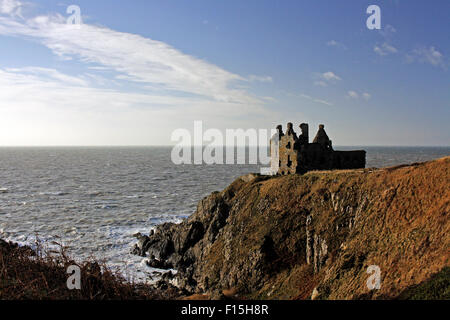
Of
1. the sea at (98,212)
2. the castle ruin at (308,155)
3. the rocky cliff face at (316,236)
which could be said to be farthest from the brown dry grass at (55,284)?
the castle ruin at (308,155)

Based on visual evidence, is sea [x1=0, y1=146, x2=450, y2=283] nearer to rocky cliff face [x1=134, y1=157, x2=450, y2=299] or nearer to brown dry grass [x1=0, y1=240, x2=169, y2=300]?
rocky cliff face [x1=134, y1=157, x2=450, y2=299]

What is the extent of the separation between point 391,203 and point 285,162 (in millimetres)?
26881

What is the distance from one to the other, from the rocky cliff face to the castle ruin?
6.10 m

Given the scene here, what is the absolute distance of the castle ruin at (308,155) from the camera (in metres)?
51.8

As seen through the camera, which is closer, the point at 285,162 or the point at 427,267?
the point at 427,267

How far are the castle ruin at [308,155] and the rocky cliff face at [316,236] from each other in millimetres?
6095

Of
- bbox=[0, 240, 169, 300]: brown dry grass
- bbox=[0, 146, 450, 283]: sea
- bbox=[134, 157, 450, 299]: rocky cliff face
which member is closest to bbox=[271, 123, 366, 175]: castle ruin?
bbox=[134, 157, 450, 299]: rocky cliff face

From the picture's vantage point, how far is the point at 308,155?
5231cm

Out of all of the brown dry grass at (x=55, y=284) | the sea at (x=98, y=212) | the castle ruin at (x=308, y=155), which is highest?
the castle ruin at (x=308, y=155)

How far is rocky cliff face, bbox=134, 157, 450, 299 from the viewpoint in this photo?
71.9 feet

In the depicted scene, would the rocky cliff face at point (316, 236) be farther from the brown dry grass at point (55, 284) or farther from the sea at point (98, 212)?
the brown dry grass at point (55, 284)

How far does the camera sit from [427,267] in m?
18.7
